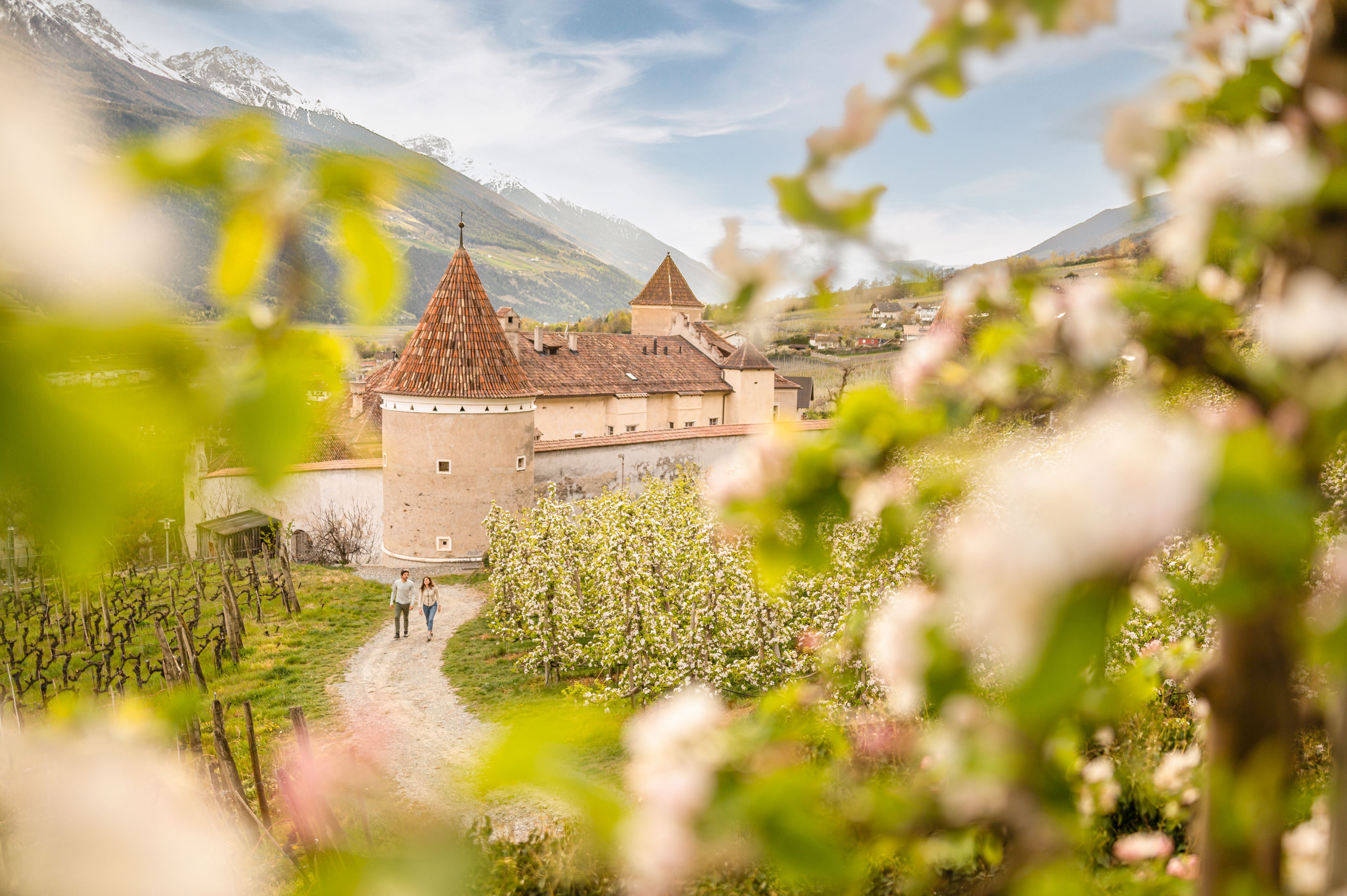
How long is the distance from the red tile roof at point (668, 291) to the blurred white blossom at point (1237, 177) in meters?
33.9

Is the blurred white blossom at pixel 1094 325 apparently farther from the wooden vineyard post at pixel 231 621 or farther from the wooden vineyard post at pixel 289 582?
the wooden vineyard post at pixel 289 582

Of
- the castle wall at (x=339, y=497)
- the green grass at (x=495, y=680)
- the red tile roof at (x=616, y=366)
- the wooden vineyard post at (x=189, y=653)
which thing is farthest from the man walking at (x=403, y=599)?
the red tile roof at (x=616, y=366)

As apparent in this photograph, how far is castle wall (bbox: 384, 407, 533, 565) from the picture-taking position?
14.0 meters

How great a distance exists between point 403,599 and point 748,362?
760 inches

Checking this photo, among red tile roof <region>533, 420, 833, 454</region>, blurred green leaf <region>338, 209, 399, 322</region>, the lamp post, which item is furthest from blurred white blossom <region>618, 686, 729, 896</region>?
the lamp post

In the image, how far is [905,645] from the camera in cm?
67

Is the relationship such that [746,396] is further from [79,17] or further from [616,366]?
[79,17]

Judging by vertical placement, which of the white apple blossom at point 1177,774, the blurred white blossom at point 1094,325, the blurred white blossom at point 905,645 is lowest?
the white apple blossom at point 1177,774

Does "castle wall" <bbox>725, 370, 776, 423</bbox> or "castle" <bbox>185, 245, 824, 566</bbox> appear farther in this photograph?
"castle wall" <bbox>725, 370, 776, 423</bbox>

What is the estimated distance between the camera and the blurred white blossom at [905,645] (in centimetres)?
61

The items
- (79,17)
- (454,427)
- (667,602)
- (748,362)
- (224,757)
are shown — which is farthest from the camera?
(748,362)

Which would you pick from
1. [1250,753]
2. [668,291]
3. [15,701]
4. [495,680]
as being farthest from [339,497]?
[668,291]

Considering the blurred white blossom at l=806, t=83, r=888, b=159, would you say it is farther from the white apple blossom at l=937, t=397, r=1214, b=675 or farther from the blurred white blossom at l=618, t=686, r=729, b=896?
the blurred white blossom at l=618, t=686, r=729, b=896

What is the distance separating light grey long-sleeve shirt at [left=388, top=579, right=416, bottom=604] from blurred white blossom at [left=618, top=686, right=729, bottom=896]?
36.0ft
